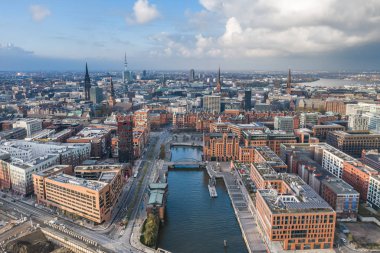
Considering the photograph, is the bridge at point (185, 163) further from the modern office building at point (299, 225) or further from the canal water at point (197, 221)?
the modern office building at point (299, 225)

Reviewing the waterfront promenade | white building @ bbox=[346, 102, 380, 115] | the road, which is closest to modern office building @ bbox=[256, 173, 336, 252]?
the waterfront promenade

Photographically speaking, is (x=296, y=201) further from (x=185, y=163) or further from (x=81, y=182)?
(x=185, y=163)

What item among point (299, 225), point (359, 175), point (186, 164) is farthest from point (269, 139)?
point (299, 225)

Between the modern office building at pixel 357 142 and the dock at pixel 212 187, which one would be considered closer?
the dock at pixel 212 187

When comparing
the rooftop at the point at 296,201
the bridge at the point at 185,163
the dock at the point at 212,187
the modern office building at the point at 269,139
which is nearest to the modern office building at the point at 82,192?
the dock at the point at 212,187

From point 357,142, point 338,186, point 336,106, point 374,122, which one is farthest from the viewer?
point 336,106

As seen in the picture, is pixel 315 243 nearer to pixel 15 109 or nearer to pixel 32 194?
pixel 32 194

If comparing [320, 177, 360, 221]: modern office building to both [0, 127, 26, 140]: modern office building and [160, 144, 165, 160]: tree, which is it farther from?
[0, 127, 26, 140]: modern office building
